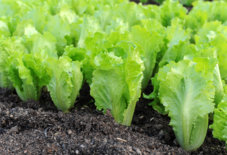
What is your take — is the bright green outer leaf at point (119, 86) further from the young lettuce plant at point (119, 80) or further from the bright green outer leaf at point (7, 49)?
the bright green outer leaf at point (7, 49)

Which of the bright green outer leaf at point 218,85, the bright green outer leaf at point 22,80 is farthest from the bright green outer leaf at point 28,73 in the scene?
the bright green outer leaf at point 218,85

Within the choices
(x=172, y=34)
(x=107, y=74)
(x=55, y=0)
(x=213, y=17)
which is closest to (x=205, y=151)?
(x=107, y=74)

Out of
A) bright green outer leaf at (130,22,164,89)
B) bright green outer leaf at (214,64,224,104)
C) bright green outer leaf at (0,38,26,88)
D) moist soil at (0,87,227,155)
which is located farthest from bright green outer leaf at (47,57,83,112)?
bright green outer leaf at (214,64,224,104)

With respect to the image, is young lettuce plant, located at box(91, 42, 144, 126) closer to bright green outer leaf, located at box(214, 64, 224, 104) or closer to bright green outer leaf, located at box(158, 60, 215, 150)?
bright green outer leaf, located at box(158, 60, 215, 150)

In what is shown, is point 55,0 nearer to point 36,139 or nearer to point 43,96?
point 43,96

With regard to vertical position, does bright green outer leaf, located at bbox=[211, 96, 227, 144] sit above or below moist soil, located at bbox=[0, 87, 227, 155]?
above

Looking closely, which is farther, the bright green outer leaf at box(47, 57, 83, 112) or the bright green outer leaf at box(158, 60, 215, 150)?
the bright green outer leaf at box(47, 57, 83, 112)
